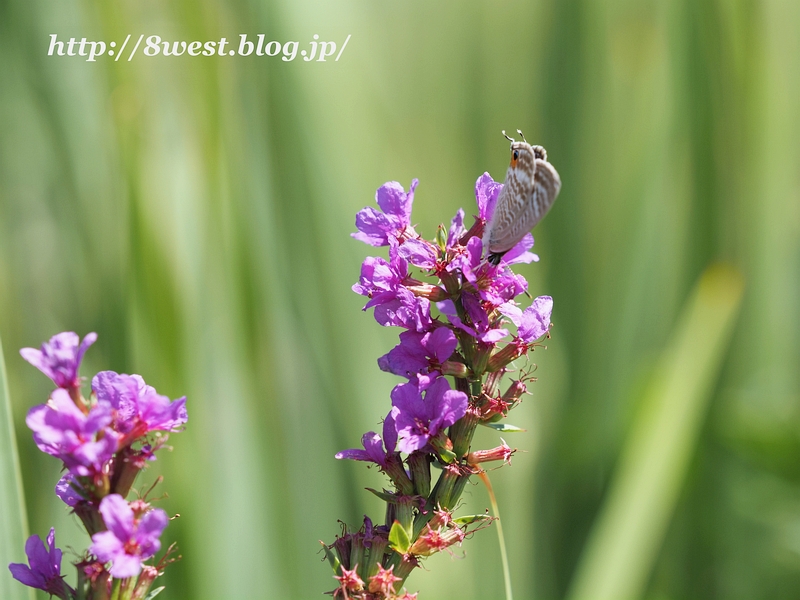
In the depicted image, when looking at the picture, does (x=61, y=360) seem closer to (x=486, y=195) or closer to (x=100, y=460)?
(x=100, y=460)

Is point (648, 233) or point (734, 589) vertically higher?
point (648, 233)

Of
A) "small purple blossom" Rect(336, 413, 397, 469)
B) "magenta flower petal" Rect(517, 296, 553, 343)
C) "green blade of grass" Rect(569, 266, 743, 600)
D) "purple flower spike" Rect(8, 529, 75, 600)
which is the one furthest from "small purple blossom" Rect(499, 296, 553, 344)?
"green blade of grass" Rect(569, 266, 743, 600)

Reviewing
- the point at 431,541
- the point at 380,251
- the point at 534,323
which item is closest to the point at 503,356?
the point at 534,323

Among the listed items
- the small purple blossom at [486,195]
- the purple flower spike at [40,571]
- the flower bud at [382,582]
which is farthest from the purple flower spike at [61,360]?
the small purple blossom at [486,195]

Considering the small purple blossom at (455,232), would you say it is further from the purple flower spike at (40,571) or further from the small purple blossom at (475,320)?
the purple flower spike at (40,571)

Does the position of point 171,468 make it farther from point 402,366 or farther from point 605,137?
point 605,137

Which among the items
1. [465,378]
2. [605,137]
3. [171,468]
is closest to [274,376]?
[171,468]
